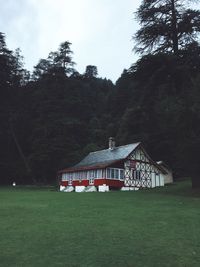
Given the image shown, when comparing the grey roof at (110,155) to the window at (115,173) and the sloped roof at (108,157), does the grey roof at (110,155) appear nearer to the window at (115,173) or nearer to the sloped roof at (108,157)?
the sloped roof at (108,157)

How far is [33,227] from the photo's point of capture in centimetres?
1411

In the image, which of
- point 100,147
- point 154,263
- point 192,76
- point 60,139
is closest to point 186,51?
point 192,76

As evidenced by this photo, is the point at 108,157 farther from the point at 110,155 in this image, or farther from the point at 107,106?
the point at 107,106

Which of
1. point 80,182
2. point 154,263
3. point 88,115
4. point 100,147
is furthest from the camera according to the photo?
point 88,115

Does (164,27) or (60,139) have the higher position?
(164,27)

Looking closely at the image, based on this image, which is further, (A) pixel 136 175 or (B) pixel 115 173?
(A) pixel 136 175

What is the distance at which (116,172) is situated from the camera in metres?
44.9

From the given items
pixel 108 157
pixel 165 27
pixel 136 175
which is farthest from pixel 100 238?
pixel 108 157

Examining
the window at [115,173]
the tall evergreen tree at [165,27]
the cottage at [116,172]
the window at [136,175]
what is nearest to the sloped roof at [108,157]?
the cottage at [116,172]

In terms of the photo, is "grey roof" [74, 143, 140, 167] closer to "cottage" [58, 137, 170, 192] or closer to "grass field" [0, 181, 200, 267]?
"cottage" [58, 137, 170, 192]

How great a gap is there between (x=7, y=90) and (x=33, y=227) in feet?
166

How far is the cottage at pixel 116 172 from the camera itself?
44.5 m

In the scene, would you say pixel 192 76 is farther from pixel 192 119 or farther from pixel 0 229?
pixel 0 229

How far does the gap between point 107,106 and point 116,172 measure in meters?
37.0
